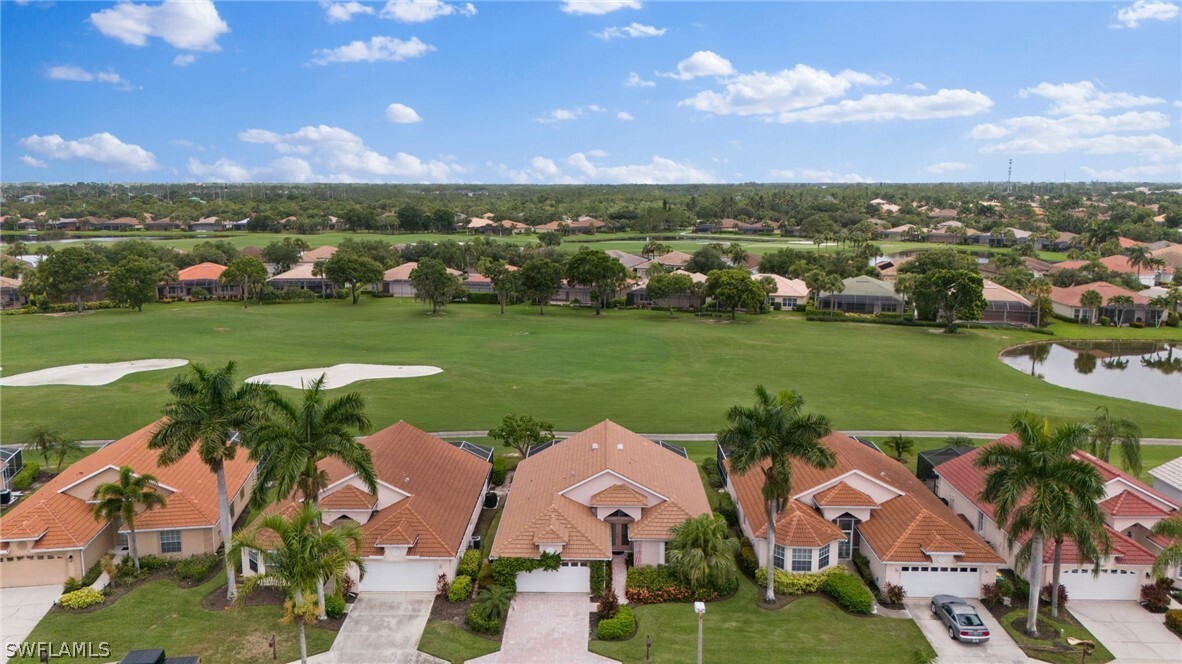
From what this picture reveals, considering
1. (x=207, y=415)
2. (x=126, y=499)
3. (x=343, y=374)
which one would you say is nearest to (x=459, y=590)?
(x=207, y=415)

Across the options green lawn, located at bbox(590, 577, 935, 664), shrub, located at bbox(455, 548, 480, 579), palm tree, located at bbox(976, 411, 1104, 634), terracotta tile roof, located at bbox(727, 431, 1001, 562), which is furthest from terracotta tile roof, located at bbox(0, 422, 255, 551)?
palm tree, located at bbox(976, 411, 1104, 634)

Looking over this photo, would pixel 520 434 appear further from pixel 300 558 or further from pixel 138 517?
pixel 300 558

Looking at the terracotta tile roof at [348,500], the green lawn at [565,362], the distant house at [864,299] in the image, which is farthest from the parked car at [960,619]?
the distant house at [864,299]

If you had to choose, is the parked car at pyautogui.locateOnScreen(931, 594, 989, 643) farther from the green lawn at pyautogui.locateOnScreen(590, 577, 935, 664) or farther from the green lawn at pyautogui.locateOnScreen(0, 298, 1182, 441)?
the green lawn at pyautogui.locateOnScreen(0, 298, 1182, 441)

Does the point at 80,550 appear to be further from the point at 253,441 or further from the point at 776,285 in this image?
the point at 776,285

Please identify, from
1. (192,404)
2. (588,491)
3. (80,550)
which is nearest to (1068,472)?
(588,491)
